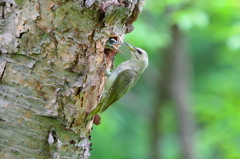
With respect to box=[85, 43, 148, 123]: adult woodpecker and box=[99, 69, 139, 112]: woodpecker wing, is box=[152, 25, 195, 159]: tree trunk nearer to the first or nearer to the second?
box=[85, 43, 148, 123]: adult woodpecker

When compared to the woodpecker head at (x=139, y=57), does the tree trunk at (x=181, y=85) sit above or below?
below

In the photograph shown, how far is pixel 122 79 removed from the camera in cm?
385

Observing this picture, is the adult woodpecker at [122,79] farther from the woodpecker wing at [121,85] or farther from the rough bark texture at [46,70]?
the rough bark texture at [46,70]

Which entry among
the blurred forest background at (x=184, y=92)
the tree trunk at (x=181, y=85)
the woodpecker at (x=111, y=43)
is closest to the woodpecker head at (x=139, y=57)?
the woodpecker at (x=111, y=43)

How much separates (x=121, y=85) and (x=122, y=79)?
8 centimetres

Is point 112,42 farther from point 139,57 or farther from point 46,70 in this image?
point 139,57

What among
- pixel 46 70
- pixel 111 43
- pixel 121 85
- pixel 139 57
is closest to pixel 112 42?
pixel 111 43

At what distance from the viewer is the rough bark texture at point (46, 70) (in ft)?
7.82

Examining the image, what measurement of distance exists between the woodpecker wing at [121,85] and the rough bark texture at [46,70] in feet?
2.52

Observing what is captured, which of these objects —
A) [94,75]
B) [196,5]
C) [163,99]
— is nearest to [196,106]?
[163,99]

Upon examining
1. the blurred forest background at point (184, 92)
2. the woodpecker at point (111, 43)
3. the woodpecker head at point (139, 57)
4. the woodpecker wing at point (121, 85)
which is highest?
the woodpecker at point (111, 43)

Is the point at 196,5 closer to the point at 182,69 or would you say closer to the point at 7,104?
the point at 182,69

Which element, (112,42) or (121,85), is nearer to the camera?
(112,42)

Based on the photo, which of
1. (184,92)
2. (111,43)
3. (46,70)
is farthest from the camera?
(184,92)
